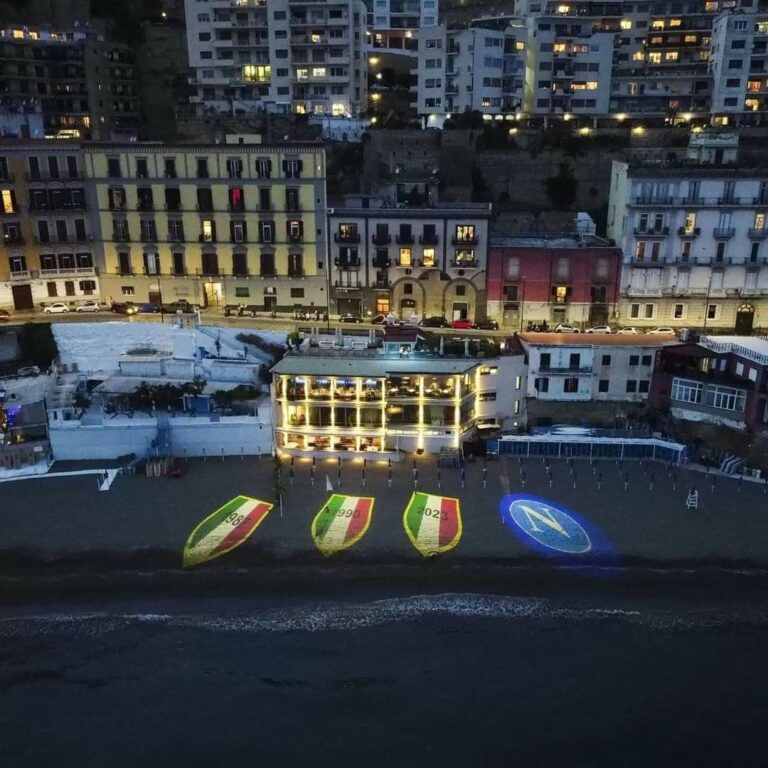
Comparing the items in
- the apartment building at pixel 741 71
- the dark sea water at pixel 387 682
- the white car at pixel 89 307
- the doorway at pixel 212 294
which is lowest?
the dark sea water at pixel 387 682

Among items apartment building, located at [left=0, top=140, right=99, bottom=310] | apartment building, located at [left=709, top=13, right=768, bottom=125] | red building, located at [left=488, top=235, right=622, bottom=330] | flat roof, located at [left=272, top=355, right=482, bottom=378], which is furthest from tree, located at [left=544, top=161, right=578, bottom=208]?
apartment building, located at [left=0, top=140, right=99, bottom=310]

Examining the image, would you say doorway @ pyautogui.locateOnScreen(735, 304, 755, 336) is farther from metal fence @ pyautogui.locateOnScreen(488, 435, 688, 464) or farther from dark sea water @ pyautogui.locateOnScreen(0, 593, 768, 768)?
dark sea water @ pyautogui.locateOnScreen(0, 593, 768, 768)

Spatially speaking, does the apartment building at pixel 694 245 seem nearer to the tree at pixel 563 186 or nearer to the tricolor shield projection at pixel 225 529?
the tree at pixel 563 186

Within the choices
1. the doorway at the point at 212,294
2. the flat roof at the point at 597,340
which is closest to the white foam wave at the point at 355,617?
the flat roof at the point at 597,340

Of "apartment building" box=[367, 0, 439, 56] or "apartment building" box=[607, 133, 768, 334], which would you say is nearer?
"apartment building" box=[607, 133, 768, 334]

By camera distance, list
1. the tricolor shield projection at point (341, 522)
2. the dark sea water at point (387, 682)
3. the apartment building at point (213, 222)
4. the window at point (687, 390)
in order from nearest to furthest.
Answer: the dark sea water at point (387, 682) → the tricolor shield projection at point (341, 522) → the window at point (687, 390) → the apartment building at point (213, 222)

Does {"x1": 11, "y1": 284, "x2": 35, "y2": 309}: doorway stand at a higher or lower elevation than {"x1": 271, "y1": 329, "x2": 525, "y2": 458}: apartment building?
higher

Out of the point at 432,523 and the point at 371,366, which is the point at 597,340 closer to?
the point at 371,366
